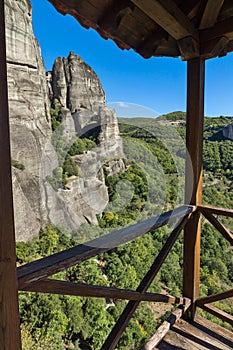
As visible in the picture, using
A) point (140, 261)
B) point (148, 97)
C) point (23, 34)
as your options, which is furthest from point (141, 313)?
point (23, 34)

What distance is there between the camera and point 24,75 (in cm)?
1513

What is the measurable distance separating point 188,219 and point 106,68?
7965 millimetres

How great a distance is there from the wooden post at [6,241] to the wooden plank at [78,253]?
0.24ft

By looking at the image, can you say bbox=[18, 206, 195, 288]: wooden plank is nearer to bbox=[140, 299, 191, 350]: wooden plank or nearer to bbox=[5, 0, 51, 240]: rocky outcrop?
bbox=[140, 299, 191, 350]: wooden plank

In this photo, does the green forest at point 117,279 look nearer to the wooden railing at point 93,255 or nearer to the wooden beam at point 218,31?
the wooden beam at point 218,31

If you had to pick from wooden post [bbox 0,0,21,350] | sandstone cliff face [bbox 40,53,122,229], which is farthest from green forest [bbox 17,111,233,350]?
wooden post [bbox 0,0,21,350]

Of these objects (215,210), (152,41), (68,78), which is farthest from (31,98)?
(215,210)

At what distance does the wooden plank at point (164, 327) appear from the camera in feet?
4.55

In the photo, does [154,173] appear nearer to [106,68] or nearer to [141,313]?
[106,68]

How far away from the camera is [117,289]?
1.02m

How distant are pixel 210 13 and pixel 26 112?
14058mm

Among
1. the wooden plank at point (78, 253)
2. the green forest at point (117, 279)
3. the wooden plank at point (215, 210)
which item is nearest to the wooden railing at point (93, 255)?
the wooden plank at point (78, 253)

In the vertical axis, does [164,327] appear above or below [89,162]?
below

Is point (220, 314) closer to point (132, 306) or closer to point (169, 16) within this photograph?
point (132, 306)
